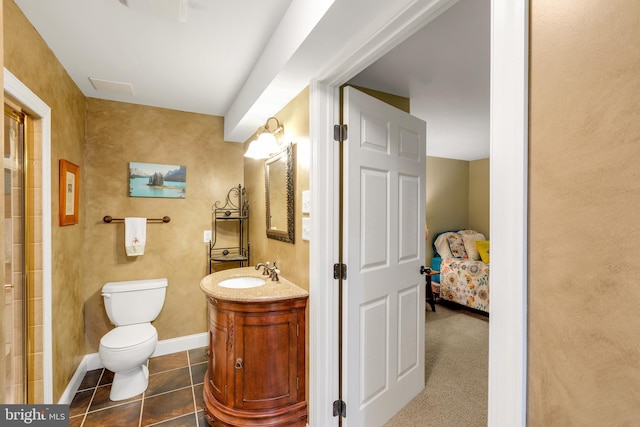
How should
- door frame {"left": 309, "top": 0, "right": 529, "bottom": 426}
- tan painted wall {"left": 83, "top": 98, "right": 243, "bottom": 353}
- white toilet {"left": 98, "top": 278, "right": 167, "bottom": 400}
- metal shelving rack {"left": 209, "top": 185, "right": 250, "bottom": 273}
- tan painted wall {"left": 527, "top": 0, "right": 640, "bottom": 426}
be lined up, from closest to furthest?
tan painted wall {"left": 527, "top": 0, "right": 640, "bottom": 426}, door frame {"left": 309, "top": 0, "right": 529, "bottom": 426}, white toilet {"left": 98, "top": 278, "right": 167, "bottom": 400}, tan painted wall {"left": 83, "top": 98, "right": 243, "bottom": 353}, metal shelving rack {"left": 209, "top": 185, "right": 250, "bottom": 273}

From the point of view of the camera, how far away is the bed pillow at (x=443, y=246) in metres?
4.71

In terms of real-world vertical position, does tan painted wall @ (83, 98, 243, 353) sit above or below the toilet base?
above

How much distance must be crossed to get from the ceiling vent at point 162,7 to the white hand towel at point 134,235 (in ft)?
5.93

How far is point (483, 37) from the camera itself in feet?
5.32

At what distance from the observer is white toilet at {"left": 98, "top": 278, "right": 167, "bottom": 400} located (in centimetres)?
215

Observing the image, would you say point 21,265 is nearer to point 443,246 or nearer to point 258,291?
point 258,291

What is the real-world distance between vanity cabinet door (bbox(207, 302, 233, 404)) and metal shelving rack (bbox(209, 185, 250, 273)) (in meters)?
1.15

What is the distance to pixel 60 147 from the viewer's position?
205cm

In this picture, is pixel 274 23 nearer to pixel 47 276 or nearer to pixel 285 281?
pixel 285 281

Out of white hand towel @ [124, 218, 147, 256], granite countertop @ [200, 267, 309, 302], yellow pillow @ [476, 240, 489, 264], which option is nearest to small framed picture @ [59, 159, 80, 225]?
white hand towel @ [124, 218, 147, 256]

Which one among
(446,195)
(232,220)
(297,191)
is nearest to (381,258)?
(297,191)

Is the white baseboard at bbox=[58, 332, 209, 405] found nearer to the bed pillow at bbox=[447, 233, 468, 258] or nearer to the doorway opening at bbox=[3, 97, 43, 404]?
the doorway opening at bbox=[3, 97, 43, 404]

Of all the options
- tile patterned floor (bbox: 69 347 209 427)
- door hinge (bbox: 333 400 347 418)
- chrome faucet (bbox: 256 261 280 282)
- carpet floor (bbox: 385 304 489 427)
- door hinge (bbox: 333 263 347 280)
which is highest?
door hinge (bbox: 333 263 347 280)

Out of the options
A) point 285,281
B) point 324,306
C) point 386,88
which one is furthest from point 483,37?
point 285,281
